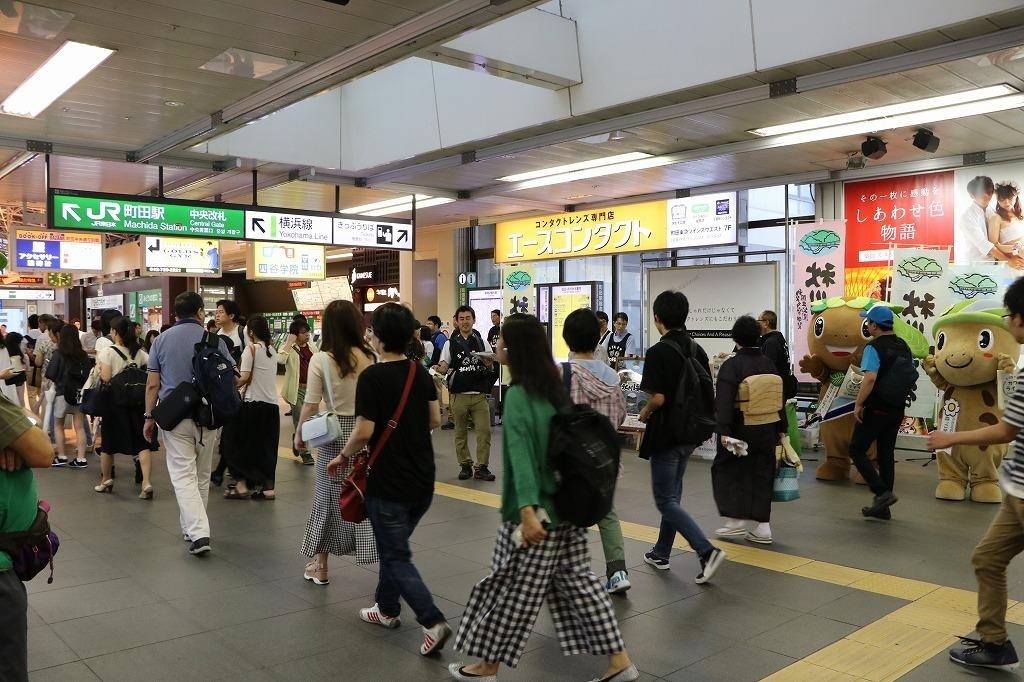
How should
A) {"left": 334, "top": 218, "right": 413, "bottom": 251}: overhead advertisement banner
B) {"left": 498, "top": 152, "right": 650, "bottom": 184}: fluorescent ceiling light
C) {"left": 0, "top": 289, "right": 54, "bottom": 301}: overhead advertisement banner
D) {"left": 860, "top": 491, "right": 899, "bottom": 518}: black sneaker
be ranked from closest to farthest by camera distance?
1. {"left": 860, "top": 491, "right": 899, "bottom": 518}: black sneaker
2. {"left": 498, "top": 152, "right": 650, "bottom": 184}: fluorescent ceiling light
3. {"left": 334, "top": 218, "right": 413, "bottom": 251}: overhead advertisement banner
4. {"left": 0, "top": 289, "right": 54, "bottom": 301}: overhead advertisement banner

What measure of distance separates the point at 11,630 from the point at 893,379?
20.7 feet

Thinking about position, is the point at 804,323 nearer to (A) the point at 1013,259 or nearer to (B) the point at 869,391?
(A) the point at 1013,259

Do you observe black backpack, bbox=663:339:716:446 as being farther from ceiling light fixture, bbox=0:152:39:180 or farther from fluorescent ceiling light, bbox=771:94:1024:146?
ceiling light fixture, bbox=0:152:39:180

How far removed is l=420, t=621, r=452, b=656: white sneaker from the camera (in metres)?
3.87

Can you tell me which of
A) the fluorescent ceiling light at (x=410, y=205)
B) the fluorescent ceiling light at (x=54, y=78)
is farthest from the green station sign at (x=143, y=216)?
the fluorescent ceiling light at (x=410, y=205)

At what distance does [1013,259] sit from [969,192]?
0.94 meters

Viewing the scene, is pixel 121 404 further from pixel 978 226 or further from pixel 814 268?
pixel 978 226

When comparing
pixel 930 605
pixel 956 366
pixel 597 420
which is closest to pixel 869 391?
pixel 956 366

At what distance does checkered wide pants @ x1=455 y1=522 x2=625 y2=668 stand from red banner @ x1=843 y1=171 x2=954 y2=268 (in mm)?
8471

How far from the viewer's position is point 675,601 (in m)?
4.69

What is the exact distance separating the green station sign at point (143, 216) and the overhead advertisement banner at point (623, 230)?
16.4ft

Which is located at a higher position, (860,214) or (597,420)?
(860,214)

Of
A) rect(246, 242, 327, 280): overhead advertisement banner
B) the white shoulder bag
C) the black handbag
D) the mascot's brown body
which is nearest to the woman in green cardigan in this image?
the white shoulder bag

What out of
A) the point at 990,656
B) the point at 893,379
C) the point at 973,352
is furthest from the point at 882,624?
the point at 973,352
